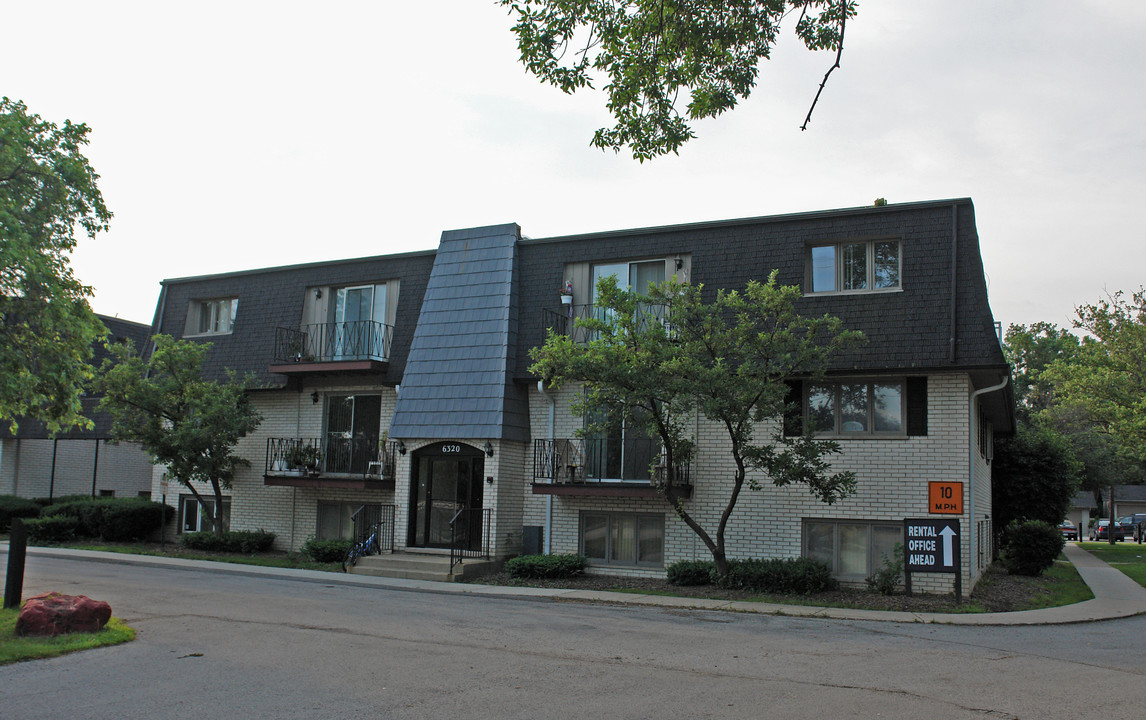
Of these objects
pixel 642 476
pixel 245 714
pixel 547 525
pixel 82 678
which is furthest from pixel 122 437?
pixel 245 714

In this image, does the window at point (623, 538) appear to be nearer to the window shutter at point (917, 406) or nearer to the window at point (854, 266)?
the window shutter at point (917, 406)

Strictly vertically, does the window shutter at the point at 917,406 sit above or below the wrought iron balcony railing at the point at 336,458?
above

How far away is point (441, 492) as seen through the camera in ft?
65.7

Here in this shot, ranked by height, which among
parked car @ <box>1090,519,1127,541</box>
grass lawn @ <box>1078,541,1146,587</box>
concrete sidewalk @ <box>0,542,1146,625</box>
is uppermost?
concrete sidewalk @ <box>0,542,1146,625</box>

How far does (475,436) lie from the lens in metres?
19.0

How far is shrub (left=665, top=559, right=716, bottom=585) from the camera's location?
16.7 m

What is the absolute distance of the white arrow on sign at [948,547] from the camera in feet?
49.3

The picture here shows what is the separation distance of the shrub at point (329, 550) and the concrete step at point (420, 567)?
1.01 meters

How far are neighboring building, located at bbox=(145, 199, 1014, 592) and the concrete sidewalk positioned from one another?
1.80 meters

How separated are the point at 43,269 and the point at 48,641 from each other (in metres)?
4.26

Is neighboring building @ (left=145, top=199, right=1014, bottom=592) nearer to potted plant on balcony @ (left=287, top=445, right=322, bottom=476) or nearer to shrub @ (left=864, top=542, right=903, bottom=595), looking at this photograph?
potted plant on balcony @ (left=287, top=445, right=322, bottom=476)

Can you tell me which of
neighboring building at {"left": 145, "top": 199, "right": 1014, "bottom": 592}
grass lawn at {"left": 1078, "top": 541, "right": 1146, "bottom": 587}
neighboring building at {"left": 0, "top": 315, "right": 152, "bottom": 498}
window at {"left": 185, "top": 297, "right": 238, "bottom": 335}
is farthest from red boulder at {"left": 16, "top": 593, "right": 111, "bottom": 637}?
grass lawn at {"left": 1078, "top": 541, "right": 1146, "bottom": 587}

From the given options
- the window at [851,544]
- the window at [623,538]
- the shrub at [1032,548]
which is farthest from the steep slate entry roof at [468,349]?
the shrub at [1032,548]

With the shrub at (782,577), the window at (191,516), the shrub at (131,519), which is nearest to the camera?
the shrub at (782,577)
